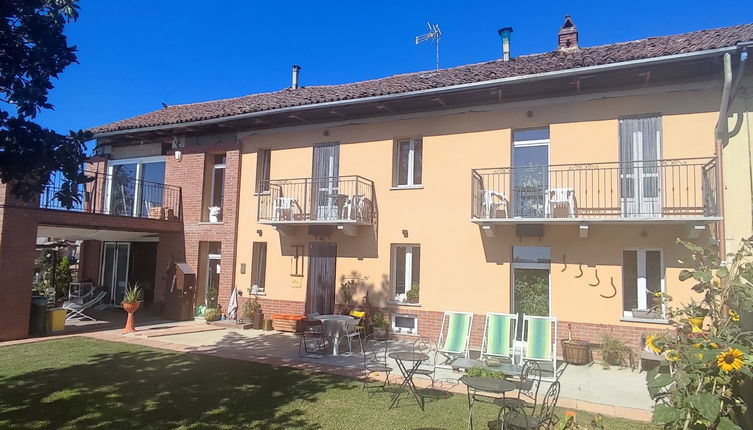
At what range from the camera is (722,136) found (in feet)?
27.9

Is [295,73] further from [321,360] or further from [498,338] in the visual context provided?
[498,338]

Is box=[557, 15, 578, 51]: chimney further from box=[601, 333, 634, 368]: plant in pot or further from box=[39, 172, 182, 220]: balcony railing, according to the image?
box=[39, 172, 182, 220]: balcony railing

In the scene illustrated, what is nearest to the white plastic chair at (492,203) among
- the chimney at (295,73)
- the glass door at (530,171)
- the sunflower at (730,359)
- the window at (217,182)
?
the glass door at (530,171)

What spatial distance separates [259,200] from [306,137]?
2.21 m

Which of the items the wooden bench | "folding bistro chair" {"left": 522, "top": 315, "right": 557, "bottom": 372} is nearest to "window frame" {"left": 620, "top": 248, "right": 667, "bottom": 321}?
"folding bistro chair" {"left": 522, "top": 315, "right": 557, "bottom": 372}

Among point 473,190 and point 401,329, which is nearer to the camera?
point 473,190

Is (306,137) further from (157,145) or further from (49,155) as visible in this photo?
(49,155)

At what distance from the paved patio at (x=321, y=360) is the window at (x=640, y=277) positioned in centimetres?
140

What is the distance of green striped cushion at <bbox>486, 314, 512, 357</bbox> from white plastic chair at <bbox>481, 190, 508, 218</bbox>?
2406 mm

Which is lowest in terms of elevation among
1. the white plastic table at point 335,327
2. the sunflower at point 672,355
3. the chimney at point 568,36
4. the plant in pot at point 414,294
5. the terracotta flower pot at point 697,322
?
the white plastic table at point 335,327

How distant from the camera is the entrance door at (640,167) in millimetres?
9070

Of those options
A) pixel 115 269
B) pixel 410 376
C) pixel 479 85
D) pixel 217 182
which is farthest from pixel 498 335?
pixel 115 269

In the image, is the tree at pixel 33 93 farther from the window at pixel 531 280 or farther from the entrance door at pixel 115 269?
the entrance door at pixel 115 269

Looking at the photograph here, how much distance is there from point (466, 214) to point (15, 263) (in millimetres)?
9976
